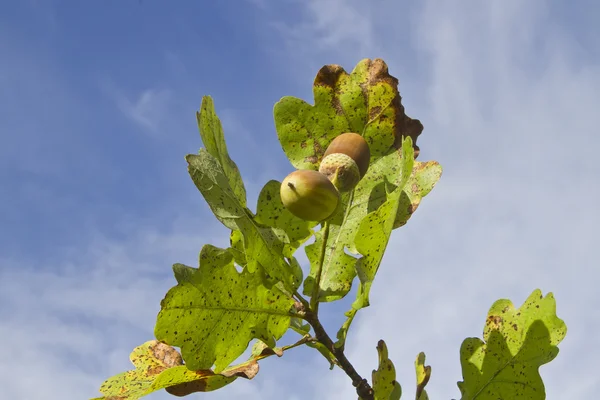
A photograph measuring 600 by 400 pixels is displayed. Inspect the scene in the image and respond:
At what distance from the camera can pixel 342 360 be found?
5.36ft

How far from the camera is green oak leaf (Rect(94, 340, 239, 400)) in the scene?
5.35 ft

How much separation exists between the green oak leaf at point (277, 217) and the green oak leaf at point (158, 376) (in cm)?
32

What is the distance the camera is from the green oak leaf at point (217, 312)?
1.50 m

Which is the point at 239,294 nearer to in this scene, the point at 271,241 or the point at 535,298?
the point at 271,241

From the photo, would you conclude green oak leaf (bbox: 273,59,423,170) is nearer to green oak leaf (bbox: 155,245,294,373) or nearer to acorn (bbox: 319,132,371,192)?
acorn (bbox: 319,132,371,192)

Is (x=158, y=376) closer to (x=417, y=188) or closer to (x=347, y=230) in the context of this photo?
(x=347, y=230)

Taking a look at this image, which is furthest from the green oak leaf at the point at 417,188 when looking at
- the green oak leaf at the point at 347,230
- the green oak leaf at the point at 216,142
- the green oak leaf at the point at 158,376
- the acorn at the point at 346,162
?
the green oak leaf at the point at 158,376

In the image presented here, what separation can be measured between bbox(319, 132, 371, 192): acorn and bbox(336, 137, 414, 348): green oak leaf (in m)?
0.14

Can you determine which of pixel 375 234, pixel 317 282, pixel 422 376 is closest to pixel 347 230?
pixel 317 282

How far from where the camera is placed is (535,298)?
6.02 ft

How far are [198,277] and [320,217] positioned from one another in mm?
302

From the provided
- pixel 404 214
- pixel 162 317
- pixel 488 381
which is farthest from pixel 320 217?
pixel 488 381

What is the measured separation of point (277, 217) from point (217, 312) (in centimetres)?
28

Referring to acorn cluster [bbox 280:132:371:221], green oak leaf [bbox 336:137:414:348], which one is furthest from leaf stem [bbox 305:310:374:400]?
acorn cluster [bbox 280:132:371:221]
